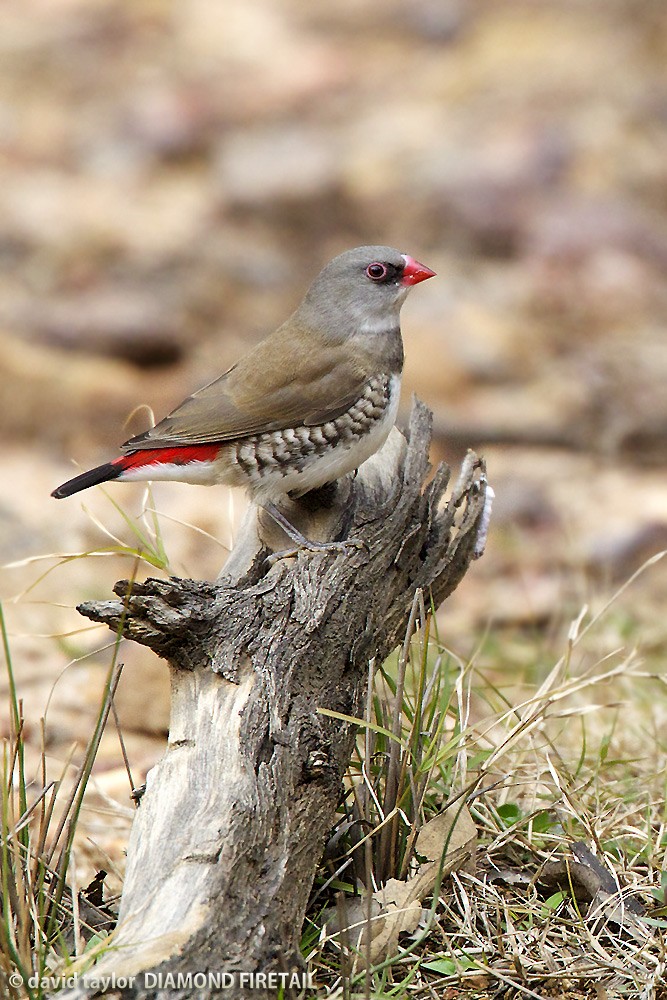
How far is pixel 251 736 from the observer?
249 cm

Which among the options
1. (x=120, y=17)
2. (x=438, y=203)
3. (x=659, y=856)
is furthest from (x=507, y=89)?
(x=659, y=856)

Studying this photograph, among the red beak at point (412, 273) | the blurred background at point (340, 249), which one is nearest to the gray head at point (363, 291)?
the red beak at point (412, 273)

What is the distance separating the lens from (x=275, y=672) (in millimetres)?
2621

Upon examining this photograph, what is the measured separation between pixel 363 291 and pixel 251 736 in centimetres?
174

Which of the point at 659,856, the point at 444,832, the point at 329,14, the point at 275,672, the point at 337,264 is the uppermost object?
the point at 329,14

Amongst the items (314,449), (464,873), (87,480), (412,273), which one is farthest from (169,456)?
(464,873)

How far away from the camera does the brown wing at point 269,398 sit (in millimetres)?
3475

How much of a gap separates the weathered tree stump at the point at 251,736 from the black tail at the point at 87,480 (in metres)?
0.44

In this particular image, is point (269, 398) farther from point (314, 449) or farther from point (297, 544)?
point (297, 544)

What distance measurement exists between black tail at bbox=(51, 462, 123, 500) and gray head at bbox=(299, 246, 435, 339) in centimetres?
82

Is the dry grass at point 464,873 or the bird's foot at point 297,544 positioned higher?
the bird's foot at point 297,544

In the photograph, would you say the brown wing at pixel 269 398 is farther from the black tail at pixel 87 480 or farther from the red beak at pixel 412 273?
the red beak at pixel 412 273

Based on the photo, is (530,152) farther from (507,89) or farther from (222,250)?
(222,250)

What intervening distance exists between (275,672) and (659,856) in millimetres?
1084
